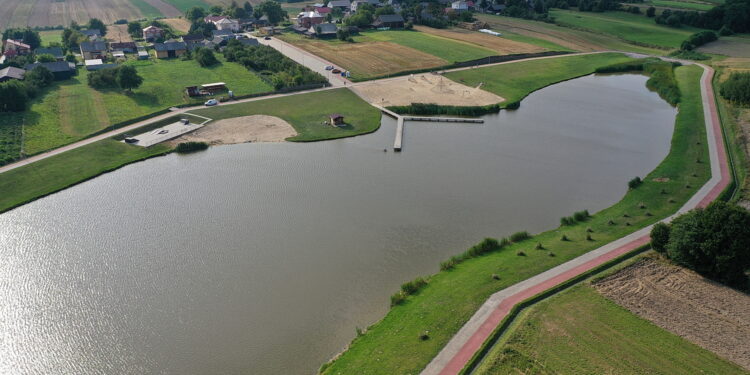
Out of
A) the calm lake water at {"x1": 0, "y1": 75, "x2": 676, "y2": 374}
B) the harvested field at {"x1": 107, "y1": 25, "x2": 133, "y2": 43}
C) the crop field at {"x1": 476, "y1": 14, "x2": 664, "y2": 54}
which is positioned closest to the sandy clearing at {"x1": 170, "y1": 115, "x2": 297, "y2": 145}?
the calm lake water at {"x1": 0, "y1": 75, "x2": 676, "y2": 374}

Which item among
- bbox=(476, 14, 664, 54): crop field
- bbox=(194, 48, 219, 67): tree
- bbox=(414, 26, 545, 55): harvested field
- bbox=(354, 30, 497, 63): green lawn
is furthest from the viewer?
bbox=(476, 14, 664, 54): crop field

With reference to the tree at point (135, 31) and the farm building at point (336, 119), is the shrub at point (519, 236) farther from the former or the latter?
the tree at point (135, 31)

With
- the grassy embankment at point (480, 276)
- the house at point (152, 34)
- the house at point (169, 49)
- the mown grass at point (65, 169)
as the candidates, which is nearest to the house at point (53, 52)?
the house at point (169, 49)

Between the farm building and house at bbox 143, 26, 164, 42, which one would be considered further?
house at bbox 143, 26, 164, 42

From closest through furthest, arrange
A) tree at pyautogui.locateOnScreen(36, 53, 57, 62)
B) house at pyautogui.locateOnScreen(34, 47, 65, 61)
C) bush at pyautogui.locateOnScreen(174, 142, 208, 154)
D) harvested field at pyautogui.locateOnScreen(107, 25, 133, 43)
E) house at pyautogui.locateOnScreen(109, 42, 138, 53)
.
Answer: bush at pyautogui.locateOnScreen(174, 142, 208, 154) < tree at pyautogui.locateOnScreen(36, 53, 57, 62) < house at pyautogui.locateOnScreen(34, 47, 65, 61) < house at pyautogui.locateOnScreen(109, 42, 138, 53) < harvested field at pyautogui.locateOnScreen(107, 25, 133, 43)

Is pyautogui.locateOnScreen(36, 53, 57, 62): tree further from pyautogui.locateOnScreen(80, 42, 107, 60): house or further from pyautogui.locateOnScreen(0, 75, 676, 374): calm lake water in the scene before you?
pyautogui.locateOnScreen(0, 75, 676, 374): calm lake water

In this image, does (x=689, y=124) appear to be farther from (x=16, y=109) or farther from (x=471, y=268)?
(x=16, y=109)
